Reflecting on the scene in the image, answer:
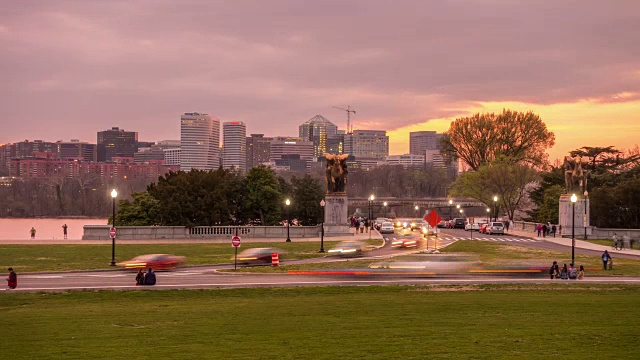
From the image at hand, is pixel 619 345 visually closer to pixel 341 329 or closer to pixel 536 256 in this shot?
pixel 341 329

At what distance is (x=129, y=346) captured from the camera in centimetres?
2134

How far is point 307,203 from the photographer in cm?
9562

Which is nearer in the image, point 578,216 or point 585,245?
point 585,245

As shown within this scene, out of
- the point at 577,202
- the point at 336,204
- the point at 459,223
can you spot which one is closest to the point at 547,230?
the point at 577,202

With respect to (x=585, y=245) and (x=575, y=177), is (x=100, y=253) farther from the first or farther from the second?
(x=575, y=177)

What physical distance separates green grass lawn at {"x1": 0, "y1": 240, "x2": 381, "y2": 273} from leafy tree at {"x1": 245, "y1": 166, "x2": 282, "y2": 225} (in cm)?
1910

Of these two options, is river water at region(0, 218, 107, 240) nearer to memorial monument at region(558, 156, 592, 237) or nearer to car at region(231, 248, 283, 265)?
car at region(231, 248, 283, 265)

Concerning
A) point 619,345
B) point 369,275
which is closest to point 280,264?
point 369,275

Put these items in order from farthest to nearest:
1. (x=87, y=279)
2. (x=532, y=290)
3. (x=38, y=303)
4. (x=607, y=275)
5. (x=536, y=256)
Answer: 1. (x=536, y=256)
2. (x=607, y=275)
3. (x=87, y=279)
4. (x=532, y=290)
5. (x=38, y=303)

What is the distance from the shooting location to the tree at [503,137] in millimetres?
121938

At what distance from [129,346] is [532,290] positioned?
67.9 ft

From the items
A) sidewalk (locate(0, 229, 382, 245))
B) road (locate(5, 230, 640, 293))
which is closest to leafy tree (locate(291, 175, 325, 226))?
sidewalk (locate(0, 229, 382, 245))

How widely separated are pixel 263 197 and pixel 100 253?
111ft

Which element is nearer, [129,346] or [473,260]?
[129,346]
